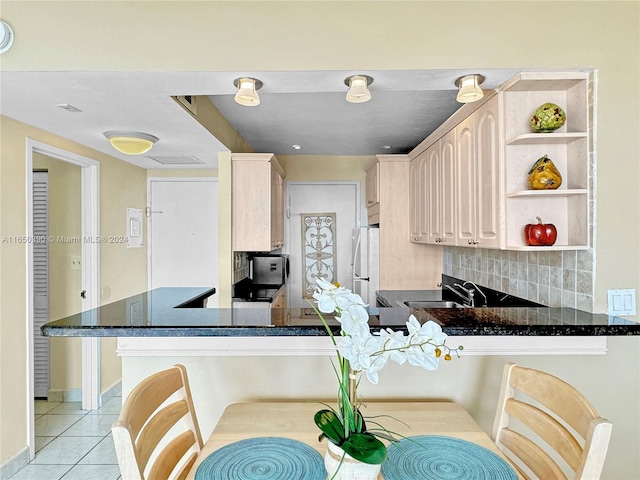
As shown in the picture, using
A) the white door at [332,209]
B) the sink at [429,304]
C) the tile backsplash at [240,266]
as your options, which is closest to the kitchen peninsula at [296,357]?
the sink at [429,304]

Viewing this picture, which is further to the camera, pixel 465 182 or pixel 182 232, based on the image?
pixel 182 232

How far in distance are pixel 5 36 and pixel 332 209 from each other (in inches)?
137

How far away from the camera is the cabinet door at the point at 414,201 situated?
360 cm

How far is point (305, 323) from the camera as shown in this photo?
1567mm

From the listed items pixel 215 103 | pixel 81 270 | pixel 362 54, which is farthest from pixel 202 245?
pixel 362 54

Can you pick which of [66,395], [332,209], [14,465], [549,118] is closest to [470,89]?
[549,118]

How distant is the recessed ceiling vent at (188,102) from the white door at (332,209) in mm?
2364

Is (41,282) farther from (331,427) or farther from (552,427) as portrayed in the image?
(552,427)

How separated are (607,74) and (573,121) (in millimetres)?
219

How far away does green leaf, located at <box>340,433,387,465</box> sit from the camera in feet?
3.03

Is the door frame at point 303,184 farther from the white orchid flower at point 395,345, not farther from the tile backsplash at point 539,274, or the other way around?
the white orchid flower at point 395,345

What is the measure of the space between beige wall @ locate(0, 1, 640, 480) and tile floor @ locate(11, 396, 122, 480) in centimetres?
229

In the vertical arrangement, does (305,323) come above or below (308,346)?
above

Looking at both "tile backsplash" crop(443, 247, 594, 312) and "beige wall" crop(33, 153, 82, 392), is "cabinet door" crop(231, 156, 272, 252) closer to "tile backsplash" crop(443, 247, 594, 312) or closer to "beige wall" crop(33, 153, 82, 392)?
"beige wall" crop(33, 153, 82, 392)
